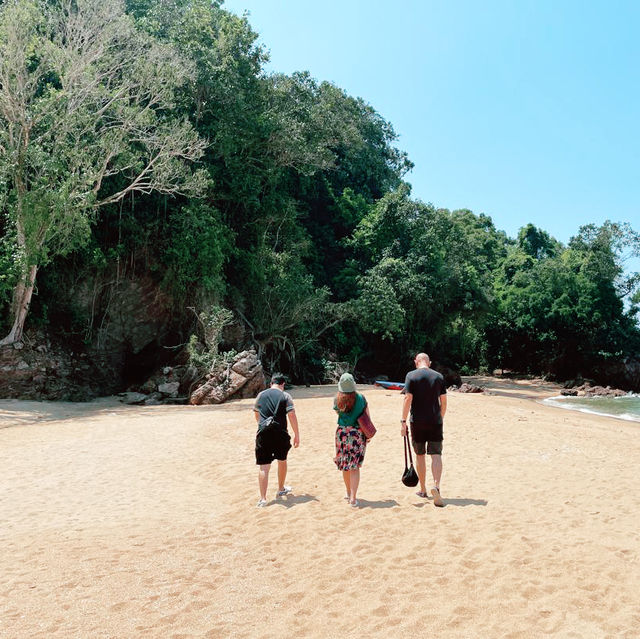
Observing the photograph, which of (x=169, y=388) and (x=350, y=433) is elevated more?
(x=350, y=433)

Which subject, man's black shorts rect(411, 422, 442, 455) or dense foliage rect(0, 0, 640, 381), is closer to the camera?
man's black shorts rect(411, 422, 442, 455)

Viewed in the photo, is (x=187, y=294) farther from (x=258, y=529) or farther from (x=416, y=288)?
(x=258, y=529)

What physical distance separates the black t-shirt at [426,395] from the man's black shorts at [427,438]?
0.06m

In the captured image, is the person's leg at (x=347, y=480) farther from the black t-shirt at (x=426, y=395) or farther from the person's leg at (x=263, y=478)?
the black t-shirt at (x=426, y=395)

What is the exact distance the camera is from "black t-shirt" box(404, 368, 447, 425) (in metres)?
6.46

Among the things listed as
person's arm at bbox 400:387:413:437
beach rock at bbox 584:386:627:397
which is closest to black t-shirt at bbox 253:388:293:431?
person's arm at bbox 400:387:413:437

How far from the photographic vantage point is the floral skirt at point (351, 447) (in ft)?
20.8

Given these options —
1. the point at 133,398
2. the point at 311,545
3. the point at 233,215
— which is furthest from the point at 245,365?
the point at 311,545

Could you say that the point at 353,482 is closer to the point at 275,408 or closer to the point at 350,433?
the point at 350,433

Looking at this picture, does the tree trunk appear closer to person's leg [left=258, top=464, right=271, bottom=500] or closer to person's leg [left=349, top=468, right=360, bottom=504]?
person's leg [left=258, top=464, right=271, bottom=500]

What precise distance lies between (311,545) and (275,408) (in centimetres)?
166

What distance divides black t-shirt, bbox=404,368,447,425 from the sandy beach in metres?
1.08

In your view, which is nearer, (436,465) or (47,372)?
(436,465)

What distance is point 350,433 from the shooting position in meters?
6.35
